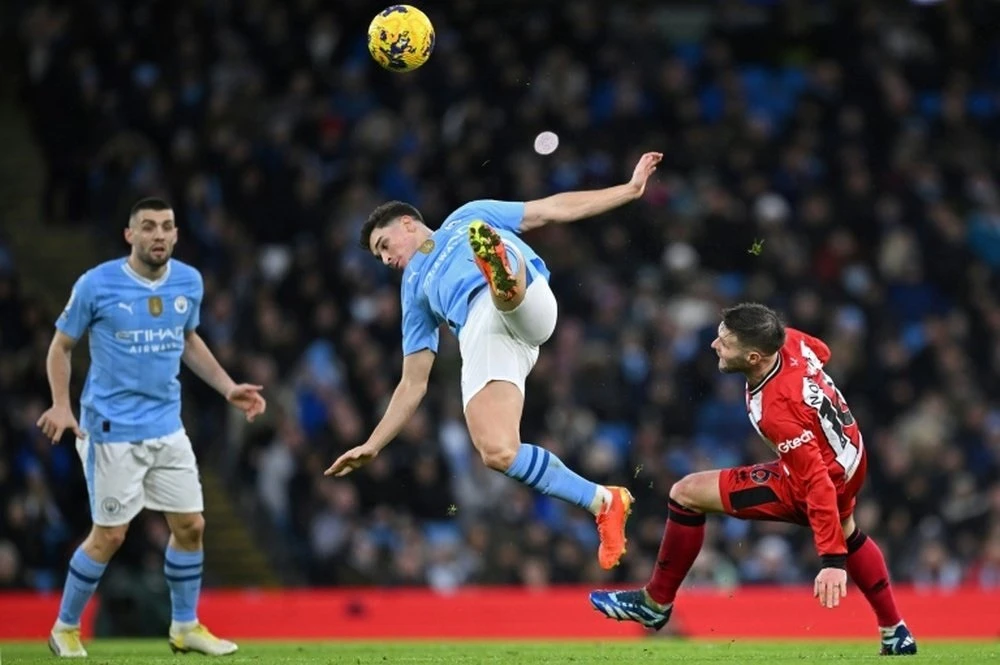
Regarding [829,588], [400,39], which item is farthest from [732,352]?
[400,39]

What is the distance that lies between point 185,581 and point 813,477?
361 centimetres

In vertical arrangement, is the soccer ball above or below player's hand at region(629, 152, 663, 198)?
above

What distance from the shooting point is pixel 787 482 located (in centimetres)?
Answer: 833

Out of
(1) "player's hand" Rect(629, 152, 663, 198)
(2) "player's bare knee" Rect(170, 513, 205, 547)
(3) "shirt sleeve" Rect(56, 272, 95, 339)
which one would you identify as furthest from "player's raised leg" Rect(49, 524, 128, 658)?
(1) "player's hand" Rect(629, 152, 663, 198)

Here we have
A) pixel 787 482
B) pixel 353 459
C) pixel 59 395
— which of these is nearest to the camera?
pixel 353 459

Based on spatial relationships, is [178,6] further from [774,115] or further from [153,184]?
[774,115]

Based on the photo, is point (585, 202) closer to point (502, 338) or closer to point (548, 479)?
point (502, 338)

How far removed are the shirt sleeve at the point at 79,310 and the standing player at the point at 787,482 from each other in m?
3.16

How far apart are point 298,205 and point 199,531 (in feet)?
25.1

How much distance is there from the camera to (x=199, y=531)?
9.64m

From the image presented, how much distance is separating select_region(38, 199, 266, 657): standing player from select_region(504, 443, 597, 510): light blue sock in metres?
2.32

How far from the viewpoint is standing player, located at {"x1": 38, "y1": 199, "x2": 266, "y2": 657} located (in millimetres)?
9430

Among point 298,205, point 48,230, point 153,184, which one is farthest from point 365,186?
point 48,230

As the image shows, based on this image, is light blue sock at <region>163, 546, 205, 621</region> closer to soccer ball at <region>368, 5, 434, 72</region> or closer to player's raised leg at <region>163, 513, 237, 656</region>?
player's raised leg at <region>163, 513, 237, 656</region>
